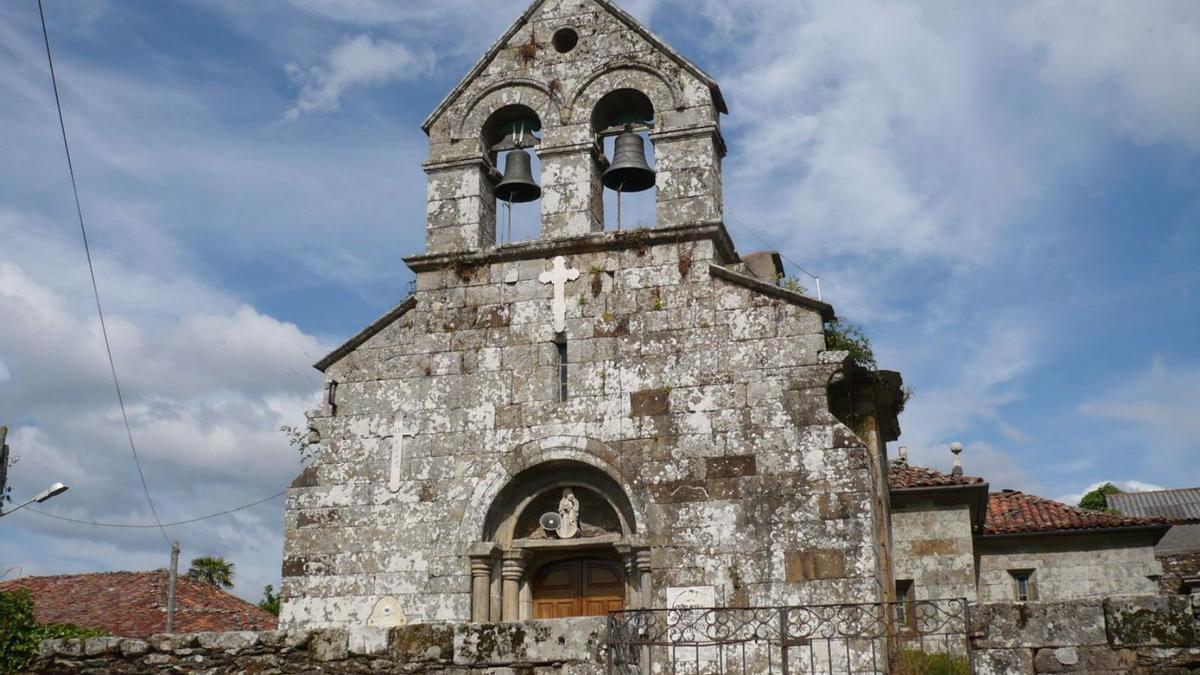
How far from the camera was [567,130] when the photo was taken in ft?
47.1

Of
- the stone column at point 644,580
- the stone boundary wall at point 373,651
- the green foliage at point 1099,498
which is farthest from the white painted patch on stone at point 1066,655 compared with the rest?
the green foliage at point 1099,498

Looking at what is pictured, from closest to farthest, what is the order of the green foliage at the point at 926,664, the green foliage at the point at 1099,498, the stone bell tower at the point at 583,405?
the green foliage at the point at 926,664 < the stone bell tower at the point at 583,405 < the green foliage at the point at 1099,498

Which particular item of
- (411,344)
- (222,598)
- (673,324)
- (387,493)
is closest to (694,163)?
(673,324)

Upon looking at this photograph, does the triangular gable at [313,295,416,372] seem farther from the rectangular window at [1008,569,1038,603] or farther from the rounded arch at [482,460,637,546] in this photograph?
the rectangular window at [1008,569,1038,603]

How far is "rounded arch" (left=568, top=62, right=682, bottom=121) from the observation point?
14219mm

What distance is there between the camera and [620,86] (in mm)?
14391

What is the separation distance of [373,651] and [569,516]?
13.7 feet

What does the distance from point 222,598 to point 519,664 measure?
23830 millimetres

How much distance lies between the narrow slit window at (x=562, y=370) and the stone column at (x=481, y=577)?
1.90 m

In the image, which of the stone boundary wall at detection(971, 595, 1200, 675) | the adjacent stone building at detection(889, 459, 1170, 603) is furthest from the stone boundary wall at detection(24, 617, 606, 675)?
the adjacent stone building at detection(889, 459, 1170, 603)

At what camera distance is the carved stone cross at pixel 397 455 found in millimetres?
13609

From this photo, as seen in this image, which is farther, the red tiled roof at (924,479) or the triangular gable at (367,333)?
the red tiled roof at (924,479)

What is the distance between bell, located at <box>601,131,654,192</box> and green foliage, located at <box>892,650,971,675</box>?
634 cm

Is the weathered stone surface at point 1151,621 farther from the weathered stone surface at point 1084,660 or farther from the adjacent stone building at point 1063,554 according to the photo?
the adjacent stone building at point 1063,554
